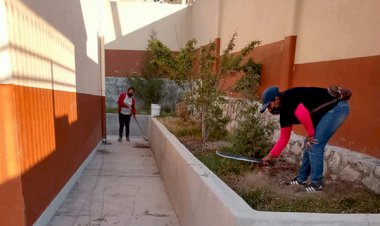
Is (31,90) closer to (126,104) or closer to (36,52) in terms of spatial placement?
(36,52)

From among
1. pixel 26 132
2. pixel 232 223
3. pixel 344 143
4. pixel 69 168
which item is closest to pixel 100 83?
pixel 69 168

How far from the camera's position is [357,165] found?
378cm

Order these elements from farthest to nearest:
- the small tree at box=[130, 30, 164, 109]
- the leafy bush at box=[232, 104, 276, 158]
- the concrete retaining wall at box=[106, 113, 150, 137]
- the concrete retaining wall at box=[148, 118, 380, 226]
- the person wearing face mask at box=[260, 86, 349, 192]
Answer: the small tree at box=[130, 30, 164, 109] → the concrete retaining wall at box=[106, 113, 150, 137] → the leafy bush at box=[232, 104, 276, 158] → the person wearing face mask at box=[260, 86, 349, 192] → the concrete retaining wall at box=[148, 118, 380, 226]

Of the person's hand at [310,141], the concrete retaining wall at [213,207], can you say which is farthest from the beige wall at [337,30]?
the concrete retaining wall at [213,207]

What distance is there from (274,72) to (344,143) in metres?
2.68

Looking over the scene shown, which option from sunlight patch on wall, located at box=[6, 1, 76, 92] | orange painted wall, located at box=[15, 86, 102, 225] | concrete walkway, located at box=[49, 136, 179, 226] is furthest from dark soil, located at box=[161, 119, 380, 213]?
sunlight patch on wall, located at box=[6, 1, 76, 92]

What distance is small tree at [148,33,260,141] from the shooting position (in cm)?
606

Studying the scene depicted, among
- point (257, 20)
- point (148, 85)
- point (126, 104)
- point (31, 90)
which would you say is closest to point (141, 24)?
point (148, 85)

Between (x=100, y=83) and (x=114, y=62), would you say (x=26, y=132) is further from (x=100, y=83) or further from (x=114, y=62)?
(x=114, y=62)

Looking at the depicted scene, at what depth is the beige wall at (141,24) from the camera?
51.6ft

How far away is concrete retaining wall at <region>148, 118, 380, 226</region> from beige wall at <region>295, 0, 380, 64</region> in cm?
246

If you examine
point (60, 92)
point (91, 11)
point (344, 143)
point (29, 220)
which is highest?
point (91, 11)

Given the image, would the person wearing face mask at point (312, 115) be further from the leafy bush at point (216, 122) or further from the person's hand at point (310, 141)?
the leafy bush at point (216, 122)

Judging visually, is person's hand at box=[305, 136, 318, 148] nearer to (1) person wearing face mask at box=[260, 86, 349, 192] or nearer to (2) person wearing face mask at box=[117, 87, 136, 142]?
(1) person wearing face mask at box=[260, 86, 349, 192]
